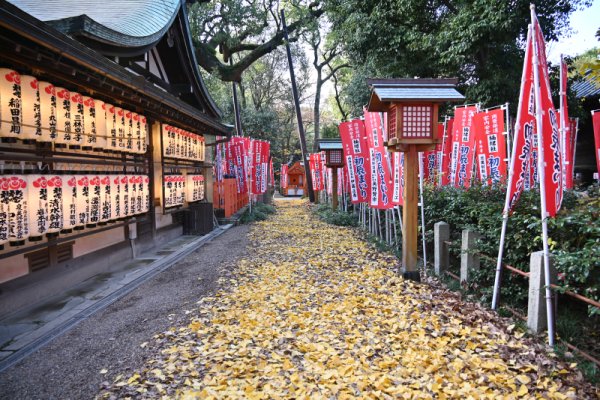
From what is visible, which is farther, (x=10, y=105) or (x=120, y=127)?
(x=120, y=127)

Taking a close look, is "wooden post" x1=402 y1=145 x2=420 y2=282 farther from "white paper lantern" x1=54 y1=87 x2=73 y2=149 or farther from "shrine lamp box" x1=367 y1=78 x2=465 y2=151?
"white paper lantern" x1=54 y1=87 x2=73 y2=149

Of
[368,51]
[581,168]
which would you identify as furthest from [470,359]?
[581,168]

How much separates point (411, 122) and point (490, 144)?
202 inches

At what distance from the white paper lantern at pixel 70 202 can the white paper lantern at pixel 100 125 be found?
1222 mm

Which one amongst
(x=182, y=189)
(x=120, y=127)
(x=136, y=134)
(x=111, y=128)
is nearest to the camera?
(x=111, y=128)

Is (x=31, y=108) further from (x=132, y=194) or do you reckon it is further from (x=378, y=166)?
(x=378, y=166)

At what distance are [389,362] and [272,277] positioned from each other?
181 inches

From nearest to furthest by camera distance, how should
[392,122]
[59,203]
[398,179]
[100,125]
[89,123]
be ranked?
[59,203]
[89,123]
[100,125]
[392,122]
[398,179]

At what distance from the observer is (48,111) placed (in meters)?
6.43

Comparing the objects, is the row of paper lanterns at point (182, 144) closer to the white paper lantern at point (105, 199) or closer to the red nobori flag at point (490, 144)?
the white paper lantern at point (105, 199)

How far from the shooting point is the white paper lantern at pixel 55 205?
252 inches

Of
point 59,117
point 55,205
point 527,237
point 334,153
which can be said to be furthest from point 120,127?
point 334,153

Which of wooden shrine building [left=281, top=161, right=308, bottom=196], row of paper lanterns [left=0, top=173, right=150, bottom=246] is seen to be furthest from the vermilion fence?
wooden shrine building [left=281, top=161, right=308, bottom=196]

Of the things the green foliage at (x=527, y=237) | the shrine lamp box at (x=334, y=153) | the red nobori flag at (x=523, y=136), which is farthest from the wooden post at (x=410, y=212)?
the shrine lamp box at (x=334, y=153)
